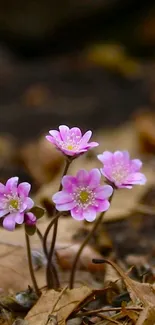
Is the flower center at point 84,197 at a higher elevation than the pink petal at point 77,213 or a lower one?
higher

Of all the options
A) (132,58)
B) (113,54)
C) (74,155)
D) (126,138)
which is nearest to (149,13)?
(132,58)

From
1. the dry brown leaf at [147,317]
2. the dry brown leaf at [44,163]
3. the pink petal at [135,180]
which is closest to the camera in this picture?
the dry brown leaf at [147,317]

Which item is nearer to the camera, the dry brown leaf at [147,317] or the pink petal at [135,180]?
the dry brown leaf at [147,317]

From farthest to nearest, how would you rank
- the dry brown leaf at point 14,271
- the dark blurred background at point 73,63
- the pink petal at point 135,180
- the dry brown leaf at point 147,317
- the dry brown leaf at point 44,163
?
the dark blurred background at point 73,63, the dry brown leaf at point 44,163, the dry brown leaf at point 14,271, the pink petal at point 135,180, the dry brown leaf at point 147,317

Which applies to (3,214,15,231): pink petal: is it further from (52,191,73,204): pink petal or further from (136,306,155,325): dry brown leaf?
(136,306,155,325): dry brown leaf

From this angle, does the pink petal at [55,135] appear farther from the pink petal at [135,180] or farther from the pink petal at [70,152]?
the pink petal at [135,180]

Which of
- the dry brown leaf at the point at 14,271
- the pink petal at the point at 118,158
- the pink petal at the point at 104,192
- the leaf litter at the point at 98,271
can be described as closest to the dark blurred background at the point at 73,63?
the leaf litter at the point at 98,271

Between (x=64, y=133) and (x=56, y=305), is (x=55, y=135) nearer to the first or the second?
(x=64, y=133)

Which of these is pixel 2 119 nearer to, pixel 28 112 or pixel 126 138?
pixel 28 112
